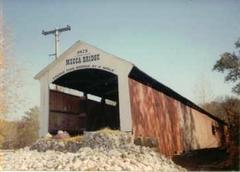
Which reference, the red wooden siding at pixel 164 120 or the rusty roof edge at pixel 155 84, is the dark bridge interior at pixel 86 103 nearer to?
the rusty roof edge at pixel 155 84

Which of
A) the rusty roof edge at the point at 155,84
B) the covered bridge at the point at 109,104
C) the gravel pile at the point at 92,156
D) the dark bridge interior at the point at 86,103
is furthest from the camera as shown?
the dark bridge interior at the point at 86,103

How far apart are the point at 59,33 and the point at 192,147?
1187 cm

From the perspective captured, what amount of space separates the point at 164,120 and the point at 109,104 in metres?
7.72

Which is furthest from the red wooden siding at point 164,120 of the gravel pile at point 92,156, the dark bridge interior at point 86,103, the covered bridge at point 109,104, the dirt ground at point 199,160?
the dark bridge interior at point 86,103

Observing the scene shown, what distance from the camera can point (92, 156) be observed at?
37.0 feet

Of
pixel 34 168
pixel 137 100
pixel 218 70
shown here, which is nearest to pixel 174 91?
pixel 218 70

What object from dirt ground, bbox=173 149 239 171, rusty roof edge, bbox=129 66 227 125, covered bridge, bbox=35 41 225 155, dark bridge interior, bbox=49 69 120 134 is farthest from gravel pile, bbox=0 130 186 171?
dark bridge interior, bbox=49 69 120 134

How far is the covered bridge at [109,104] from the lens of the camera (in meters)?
14.2

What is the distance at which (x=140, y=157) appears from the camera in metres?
11.5

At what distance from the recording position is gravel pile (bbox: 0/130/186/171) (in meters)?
10.5

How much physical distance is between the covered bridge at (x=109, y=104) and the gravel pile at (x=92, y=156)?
1.11 metres

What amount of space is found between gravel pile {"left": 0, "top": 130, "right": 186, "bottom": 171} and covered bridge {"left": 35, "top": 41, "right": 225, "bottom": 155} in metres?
1.11

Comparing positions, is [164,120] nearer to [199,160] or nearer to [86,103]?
[199,160]

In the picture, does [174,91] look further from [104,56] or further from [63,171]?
[63,171]
